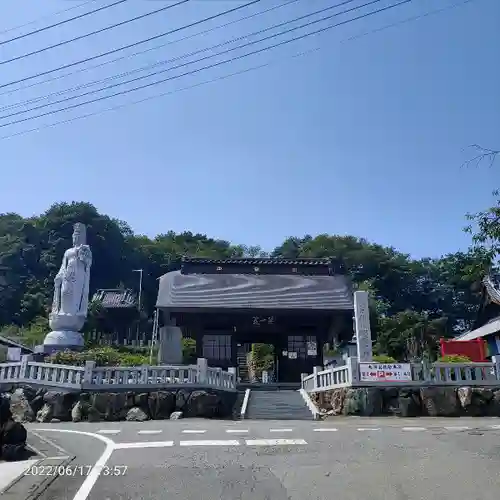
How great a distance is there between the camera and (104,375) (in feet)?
48.8

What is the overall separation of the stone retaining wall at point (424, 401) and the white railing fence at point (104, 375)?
15.5 feet

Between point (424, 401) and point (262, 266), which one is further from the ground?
point (262, 266)

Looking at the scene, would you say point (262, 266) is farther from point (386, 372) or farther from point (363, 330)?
point (386, 372)

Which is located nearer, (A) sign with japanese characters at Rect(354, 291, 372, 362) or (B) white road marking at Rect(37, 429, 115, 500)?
(B) white road marking at Rect(37, 429, 115, 500)

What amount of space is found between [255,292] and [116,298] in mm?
22807

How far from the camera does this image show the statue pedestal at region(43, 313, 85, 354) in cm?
1972

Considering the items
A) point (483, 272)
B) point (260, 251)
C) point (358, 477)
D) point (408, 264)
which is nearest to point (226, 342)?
point (483, 272)

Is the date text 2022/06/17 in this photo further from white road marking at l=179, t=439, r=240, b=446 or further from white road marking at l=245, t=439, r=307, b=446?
white road marking at l=245, t=439, r=307, b=446

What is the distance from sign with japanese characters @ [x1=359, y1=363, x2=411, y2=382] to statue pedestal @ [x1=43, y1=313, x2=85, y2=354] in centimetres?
1205

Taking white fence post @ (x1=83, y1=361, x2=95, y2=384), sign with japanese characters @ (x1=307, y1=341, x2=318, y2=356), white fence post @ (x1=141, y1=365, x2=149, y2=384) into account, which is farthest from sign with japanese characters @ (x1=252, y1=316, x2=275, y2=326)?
white fence post @ (x1=83, y1=361, x2=95, y2=384)

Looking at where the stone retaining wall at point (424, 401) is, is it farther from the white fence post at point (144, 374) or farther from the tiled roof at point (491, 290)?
the tiled roof at point (491, 290)

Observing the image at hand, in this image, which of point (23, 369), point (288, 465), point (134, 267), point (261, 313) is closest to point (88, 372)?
point (23, 369)

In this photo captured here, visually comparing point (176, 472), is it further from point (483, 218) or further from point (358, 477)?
point (483, 218)

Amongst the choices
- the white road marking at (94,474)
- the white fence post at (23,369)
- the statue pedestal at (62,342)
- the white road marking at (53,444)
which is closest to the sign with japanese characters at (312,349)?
the statue pedestal at (62,342)
